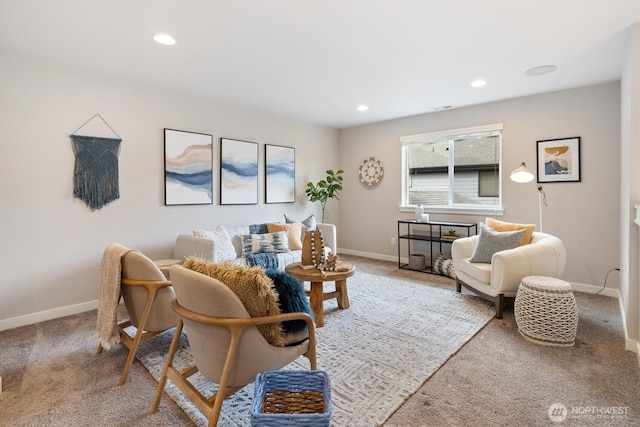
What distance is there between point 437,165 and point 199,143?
3663 millimetres

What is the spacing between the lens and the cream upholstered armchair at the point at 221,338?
4.89ft

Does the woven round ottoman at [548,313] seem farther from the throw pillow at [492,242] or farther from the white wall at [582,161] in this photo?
the white wall at [582,161]

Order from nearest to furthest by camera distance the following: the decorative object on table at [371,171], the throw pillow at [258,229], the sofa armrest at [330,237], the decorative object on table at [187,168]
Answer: the decorative object on table at [187,168], the throw pillow at [258,229], the sofa armrest at [330,237], the decorative object on table at [371,171]

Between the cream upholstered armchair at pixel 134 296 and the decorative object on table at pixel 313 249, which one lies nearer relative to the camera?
the cream upholstered armchair at pixel 134 296

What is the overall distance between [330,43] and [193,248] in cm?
251

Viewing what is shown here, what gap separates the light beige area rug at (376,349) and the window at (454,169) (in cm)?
178

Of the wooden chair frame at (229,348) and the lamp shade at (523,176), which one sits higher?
the lamp shade at (523,176)

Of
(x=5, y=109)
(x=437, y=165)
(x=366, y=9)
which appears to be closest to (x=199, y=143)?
(x=5, y=109)

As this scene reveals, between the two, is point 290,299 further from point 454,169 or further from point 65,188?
point 454,169

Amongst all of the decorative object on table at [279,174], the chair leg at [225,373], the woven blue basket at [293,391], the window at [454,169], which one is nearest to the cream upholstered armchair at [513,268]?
the window at [454,169]

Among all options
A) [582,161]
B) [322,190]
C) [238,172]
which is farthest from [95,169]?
[582,161]

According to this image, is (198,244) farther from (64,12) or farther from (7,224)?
(64,12)

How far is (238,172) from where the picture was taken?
15.1 feet

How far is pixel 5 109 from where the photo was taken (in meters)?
2.83
